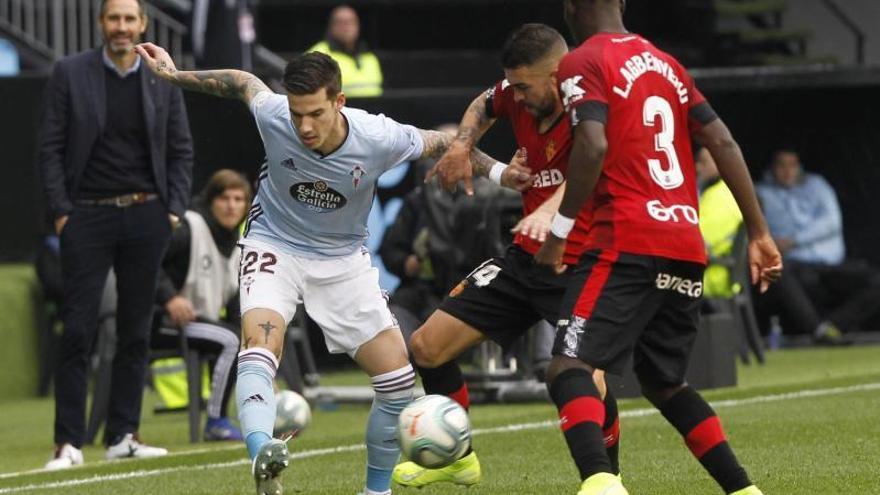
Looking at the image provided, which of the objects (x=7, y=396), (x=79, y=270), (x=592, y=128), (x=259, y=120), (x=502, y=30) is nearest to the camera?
(x=592, y=128)

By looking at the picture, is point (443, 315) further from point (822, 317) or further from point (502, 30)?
point (502, 30)

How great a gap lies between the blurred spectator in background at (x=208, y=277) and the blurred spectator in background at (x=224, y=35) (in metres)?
4.72

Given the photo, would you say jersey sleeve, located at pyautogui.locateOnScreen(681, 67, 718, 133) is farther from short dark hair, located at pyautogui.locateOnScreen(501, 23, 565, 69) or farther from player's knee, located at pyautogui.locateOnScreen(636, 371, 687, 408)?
player's knee, located at pyautogui.locateOnScreen(636, 371, 687, 408)

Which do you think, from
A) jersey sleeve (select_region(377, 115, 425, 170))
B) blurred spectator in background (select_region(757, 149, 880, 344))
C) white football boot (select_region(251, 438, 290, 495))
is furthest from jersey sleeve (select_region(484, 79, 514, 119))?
blurred spectator in background (select_region(757, 149, 880, 344))

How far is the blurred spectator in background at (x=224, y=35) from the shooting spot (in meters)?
17.0

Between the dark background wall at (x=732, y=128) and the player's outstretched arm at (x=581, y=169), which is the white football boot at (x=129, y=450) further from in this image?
the dark background wall at (x=732, y=128)

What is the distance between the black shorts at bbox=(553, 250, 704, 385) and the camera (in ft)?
22.5

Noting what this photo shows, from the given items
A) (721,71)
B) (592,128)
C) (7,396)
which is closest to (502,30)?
(721,71)

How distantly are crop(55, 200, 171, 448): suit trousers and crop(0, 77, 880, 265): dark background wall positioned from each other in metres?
5.19

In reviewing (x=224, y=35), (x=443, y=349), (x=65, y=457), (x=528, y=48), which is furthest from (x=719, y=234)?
(x=528, y=48)

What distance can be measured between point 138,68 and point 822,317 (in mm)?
9391

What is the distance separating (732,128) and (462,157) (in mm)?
10767

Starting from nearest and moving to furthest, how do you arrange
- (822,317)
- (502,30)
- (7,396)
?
(7,396) < (822,317) < (502,30)

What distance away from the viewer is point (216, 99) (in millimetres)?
15883
